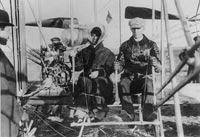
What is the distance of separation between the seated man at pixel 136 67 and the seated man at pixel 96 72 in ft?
0.45

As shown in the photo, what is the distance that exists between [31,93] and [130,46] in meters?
1.10

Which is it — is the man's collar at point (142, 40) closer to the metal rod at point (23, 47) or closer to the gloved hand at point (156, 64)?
the gloved hand at point (156, 64)

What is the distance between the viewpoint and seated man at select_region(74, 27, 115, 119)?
3449 millimetres

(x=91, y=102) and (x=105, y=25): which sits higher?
(x=105, y=25)

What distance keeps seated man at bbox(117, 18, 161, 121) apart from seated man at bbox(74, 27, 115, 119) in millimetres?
137

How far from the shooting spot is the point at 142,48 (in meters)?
3.40

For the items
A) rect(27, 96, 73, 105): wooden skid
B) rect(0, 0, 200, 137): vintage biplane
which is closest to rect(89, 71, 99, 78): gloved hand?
rect(0, 0, 200, 137): vintage biplane

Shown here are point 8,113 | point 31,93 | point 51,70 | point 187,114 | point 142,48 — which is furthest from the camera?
point 187,114

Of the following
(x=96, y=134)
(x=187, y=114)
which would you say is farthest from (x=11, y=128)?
(x=187, y=114)

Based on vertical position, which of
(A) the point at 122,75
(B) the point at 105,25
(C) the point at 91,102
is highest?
(B) the point at 105,25

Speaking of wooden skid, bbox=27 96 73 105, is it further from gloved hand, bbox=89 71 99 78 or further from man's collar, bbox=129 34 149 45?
man's collar, bbox=129 34 149 45

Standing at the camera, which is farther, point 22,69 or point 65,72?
point 65,72

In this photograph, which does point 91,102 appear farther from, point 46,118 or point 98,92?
point 46,118

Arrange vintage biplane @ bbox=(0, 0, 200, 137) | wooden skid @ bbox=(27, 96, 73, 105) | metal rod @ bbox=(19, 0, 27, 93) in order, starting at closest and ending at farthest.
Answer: vintage biplane @ bbox=(0, 0, 200, 137), metal rod @ bbox=(19, 0, 27, 93), wooden skid @ bbox=(27, 96, 73, 105)
